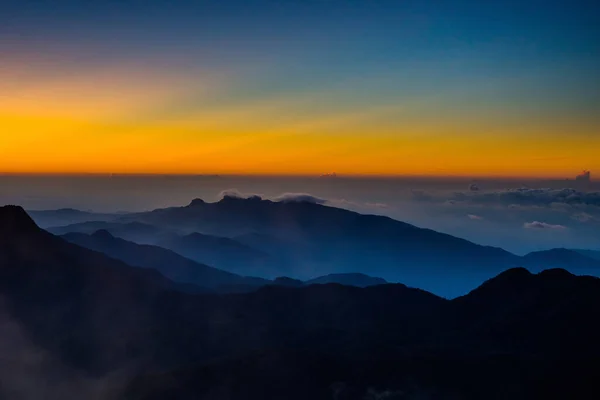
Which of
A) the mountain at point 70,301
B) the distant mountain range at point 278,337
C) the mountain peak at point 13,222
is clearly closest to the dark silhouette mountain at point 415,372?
the distant mountain range at point 278,337

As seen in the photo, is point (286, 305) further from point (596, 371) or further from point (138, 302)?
point (596, 371)

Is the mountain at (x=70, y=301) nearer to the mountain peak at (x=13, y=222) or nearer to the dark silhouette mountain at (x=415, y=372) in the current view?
the mountain peak at (x=13, y=222)

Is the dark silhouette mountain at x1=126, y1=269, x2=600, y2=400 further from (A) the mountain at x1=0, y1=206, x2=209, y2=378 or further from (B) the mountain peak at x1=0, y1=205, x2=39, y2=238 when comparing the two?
(B) the mountain peak at x1=0, y1=205, x2=39, y2=238

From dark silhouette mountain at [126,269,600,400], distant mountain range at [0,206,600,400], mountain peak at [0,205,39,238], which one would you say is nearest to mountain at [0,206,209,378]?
mountain peak at [0,205,39,238]

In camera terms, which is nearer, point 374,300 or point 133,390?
point 133,390

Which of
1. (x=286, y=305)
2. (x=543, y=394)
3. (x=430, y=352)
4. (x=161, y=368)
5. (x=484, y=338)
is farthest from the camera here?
(x=286, y=305)

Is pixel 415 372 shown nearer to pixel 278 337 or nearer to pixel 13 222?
pixel 278 337

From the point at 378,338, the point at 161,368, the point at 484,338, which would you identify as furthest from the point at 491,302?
the point at 161,368
